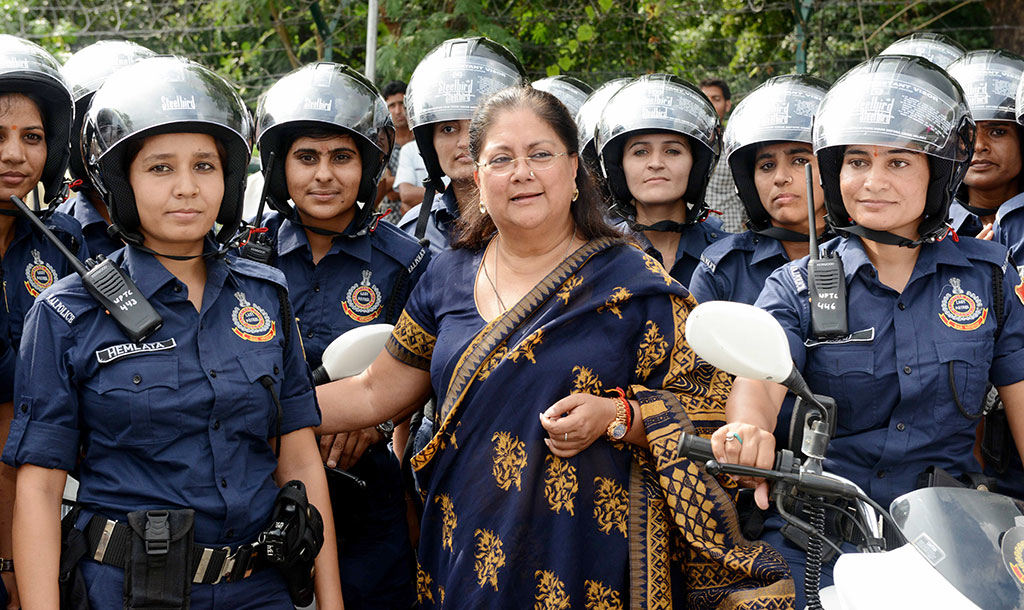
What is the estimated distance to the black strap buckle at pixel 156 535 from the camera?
2.75 metres

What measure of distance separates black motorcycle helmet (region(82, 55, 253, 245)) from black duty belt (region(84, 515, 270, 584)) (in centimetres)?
81

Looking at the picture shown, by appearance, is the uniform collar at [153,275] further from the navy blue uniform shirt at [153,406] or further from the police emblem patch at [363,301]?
the police emblem patch at [363,301]

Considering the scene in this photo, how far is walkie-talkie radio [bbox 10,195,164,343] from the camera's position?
281 cm

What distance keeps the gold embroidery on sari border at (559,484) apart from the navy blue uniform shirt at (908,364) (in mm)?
775

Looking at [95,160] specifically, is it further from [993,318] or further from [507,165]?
[993,318]

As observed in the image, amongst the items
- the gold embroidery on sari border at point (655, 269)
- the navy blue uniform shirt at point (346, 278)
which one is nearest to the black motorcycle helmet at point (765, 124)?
the gold embroidery on sari border at point (655, 269)

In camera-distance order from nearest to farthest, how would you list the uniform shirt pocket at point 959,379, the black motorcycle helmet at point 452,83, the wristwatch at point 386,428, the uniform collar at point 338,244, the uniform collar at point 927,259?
the uniform shirt pocket at point 959,379 → the uniform collar at point 927,259 → the wristwatch at point 386,428 → the uniform collar at point 338,244 → the black motorcycle helmet at point 452,83

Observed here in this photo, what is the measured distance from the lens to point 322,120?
4.24 m

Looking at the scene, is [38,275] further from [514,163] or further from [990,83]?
[990,83]

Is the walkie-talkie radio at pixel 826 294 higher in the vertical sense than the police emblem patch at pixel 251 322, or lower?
higher

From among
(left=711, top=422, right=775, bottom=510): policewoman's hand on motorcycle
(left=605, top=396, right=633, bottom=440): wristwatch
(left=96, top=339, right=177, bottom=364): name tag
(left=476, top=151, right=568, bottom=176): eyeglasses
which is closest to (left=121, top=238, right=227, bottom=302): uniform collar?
(left=96, top=339, right=177, bottom=364): name tag

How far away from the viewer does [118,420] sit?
278 cm

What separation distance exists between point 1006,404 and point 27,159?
135 inches

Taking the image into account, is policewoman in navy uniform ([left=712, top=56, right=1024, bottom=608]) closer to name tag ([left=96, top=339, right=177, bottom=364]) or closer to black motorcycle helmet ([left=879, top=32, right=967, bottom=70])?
name tag ([left=96, top=339, right=177, bottom=364])
